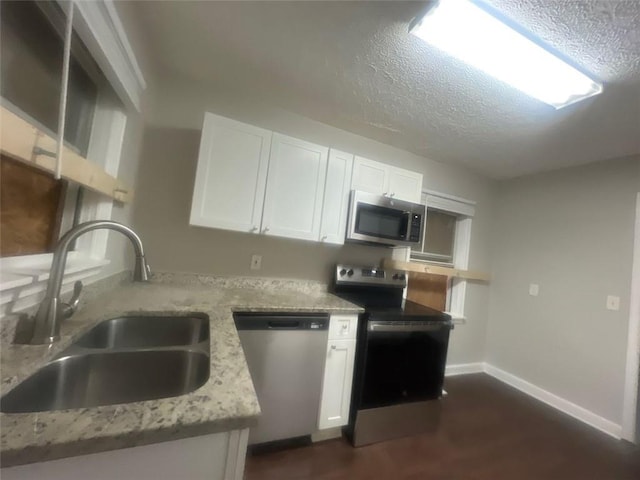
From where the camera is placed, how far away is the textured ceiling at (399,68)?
1199 mm

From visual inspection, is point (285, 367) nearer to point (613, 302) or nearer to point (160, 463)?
point (160, 463)

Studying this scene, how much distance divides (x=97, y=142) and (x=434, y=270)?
291cm

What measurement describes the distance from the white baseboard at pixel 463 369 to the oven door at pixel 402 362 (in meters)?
1.20

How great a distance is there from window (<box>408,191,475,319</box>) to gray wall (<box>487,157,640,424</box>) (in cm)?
49

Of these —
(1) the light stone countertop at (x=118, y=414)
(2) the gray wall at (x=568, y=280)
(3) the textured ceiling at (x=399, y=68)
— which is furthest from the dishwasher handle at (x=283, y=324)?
(2) the gray wall at (x=568, y=280)

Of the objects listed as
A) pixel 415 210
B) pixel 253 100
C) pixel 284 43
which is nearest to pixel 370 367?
pixel 415 210

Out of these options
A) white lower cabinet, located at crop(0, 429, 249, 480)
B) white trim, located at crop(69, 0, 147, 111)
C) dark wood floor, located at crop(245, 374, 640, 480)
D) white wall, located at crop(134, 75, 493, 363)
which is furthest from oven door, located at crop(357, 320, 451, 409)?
white trim, located at crop(69, 0, 147, 111)

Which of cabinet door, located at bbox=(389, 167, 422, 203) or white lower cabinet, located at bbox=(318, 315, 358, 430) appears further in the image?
cabinet door, located at bbox=(389, 167, 422, 203)

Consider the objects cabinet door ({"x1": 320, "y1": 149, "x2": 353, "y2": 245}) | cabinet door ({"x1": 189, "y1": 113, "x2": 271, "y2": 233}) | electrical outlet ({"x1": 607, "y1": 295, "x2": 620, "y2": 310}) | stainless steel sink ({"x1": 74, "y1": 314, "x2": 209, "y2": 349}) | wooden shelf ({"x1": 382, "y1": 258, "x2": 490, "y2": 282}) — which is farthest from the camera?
wooden shelf ({"x1": 382, "y1": 258, "x2": 490, "y2": 282})

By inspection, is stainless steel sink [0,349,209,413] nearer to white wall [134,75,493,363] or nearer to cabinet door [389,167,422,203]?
white wall [134,75,493,363]

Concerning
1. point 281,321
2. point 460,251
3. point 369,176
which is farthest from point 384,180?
point 460,251

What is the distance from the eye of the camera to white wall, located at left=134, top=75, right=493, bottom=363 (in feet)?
6.24

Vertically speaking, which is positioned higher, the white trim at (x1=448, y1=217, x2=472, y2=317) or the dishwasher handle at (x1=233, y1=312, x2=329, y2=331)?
the white trim at (x1=448, y1=217, x2=472, y2=317)

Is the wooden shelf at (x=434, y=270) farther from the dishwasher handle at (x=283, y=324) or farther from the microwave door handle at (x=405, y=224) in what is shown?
the dishwasher handle at (x=283, y=324)
